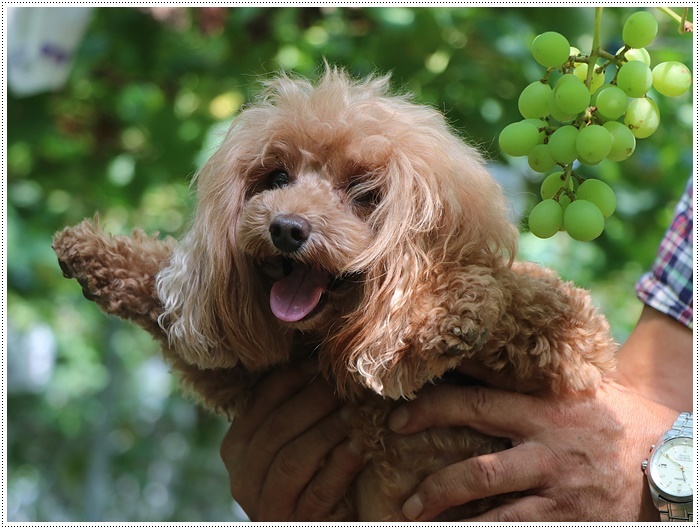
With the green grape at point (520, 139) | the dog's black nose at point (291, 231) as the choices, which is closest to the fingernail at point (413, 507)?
the dog's black nose at point (291, 231)

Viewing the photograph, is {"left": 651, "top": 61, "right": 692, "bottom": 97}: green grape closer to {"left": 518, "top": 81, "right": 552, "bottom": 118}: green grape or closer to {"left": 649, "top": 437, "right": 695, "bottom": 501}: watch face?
{"left": 518, "top": 81, "right": 552, "bottom": 118}: green grape

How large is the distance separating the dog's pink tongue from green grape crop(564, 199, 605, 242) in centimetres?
36

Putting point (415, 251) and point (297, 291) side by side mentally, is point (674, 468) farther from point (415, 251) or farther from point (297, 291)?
point (297, 291)

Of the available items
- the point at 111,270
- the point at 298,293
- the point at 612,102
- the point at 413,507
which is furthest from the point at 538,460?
the point at 111,270

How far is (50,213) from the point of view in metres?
3.44

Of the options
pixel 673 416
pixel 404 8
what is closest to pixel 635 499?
Answer: pixel 673 416

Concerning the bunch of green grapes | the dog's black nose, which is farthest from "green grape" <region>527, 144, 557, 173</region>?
the dog's black nose

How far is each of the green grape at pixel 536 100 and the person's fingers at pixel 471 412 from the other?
16.6 inches

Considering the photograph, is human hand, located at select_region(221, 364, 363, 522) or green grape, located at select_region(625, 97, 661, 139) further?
human hand, located at select_region(221, 364, 363, 522)

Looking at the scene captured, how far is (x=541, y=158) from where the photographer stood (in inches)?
42.6

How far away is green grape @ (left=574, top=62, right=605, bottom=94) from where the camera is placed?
1.07 meters

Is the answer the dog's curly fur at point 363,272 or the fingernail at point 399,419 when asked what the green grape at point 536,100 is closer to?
the dog's curly fur at point 363,272

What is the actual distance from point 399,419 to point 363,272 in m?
0.23
